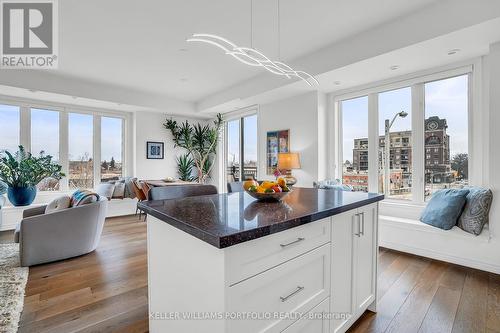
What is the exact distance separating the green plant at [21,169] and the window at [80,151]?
834 millimetres

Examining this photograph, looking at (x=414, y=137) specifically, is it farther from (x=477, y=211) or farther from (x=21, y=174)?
(x=21, y=174)

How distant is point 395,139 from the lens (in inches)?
146

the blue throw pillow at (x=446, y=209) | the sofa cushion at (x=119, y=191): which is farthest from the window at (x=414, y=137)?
the sofa cushion at (x=119, y=191)

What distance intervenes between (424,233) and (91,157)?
6.24 metres

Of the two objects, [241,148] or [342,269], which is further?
[241,148]

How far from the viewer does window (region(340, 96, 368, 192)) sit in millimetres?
4082

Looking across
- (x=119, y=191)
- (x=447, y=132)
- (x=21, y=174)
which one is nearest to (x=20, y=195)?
(x=21, y=174)

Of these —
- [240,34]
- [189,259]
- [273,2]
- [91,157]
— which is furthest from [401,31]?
[91,157]

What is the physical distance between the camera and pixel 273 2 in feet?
7.91

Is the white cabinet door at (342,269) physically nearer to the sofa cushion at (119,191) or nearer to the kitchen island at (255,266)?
the kitchen island at (255,266)

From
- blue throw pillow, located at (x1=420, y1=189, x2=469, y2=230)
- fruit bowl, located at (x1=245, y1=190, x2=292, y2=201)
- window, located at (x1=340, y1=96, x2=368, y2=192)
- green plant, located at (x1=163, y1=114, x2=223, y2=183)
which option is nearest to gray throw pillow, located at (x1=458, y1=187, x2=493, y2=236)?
blue throw pillow, located at (x1=420, y1=189, x2=469, y2=230)

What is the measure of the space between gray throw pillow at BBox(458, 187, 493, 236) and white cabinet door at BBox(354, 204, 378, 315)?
1558 mm

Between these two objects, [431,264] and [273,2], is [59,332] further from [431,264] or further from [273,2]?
[431,264]

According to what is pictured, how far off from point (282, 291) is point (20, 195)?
5106 mm
